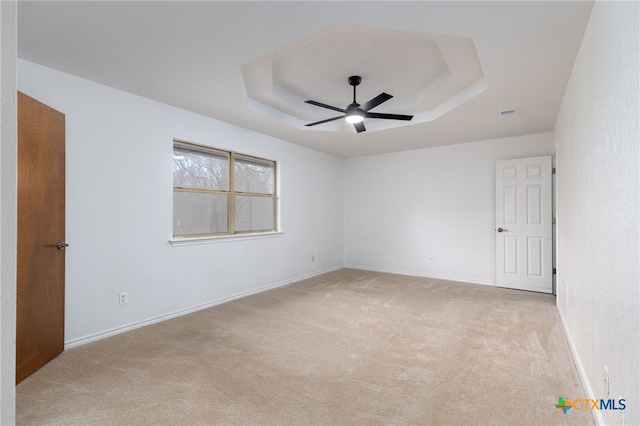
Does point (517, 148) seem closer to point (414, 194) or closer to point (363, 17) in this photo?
point (414, 194)

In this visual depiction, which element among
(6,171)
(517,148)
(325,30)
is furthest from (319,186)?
(6,171)

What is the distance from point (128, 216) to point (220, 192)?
122 centimetres

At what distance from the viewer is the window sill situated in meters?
3.60

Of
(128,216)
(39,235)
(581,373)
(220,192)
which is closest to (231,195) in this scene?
(220,192)

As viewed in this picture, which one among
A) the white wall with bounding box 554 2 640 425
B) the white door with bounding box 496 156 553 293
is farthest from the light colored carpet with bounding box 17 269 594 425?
the white door with bounding box 496 156 553 293

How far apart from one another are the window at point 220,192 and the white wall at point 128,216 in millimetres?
170

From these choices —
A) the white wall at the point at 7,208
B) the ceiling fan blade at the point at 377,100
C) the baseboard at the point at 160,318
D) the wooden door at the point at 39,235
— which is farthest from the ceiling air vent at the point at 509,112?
the wooden door at the point at 39,235

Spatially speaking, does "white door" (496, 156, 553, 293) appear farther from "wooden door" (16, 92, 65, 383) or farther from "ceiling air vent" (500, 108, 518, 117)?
"wooden door" (16, 92, 65, 383)

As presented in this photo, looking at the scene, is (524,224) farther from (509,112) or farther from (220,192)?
(220,192)

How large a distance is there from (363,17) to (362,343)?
2.55m

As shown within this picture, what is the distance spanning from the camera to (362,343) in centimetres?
283

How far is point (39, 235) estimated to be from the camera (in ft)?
7.74

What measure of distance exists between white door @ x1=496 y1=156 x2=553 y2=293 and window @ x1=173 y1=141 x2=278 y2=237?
141 inches

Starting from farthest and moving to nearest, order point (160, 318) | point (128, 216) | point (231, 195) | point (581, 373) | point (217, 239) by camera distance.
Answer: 1. point (231, 195)
2. point (217, 239)
3. point (160, 318)
4. point (128, 216)
5. point (581, 373)
